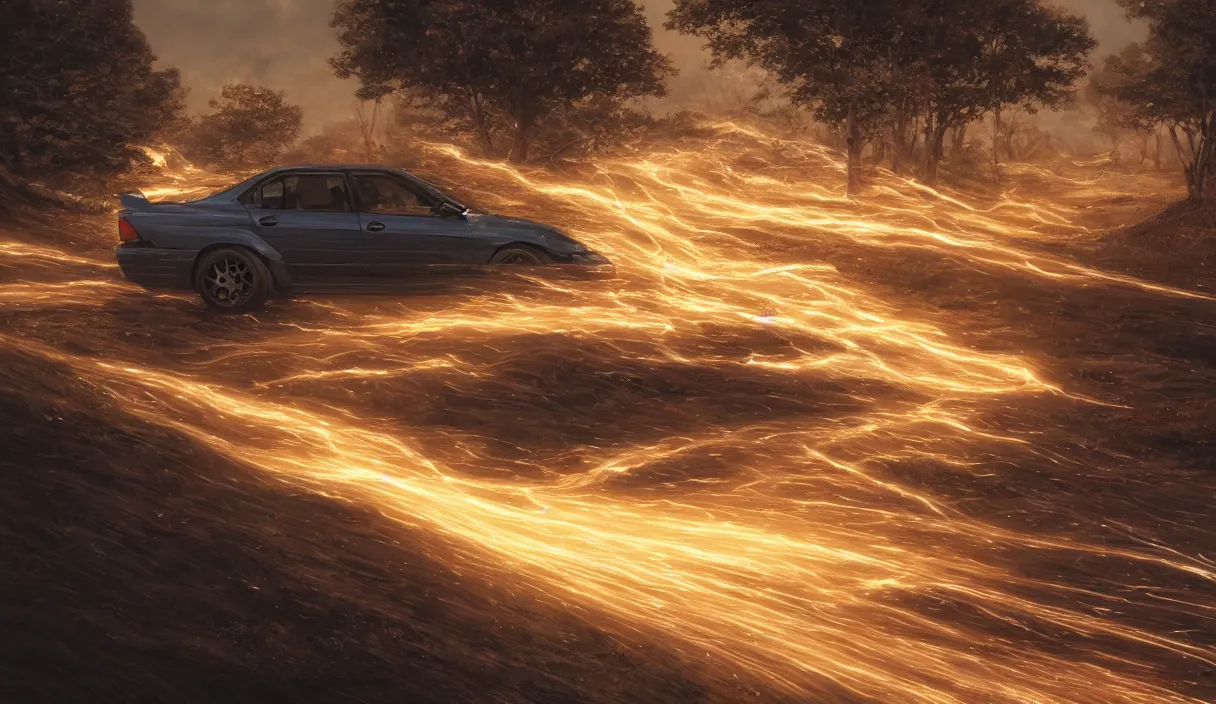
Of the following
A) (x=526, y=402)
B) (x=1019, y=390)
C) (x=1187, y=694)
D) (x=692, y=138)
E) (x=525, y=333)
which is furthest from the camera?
(x=692, y=138)

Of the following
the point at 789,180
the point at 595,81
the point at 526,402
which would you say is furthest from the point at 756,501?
the point at 789,180

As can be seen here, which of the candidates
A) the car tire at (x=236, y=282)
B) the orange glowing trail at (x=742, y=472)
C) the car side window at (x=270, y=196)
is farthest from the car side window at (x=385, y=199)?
the car tire at (x=236, y=282)

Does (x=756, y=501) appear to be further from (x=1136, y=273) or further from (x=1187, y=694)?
(x=1136, y=273)

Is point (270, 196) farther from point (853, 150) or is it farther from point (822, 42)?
point (853, 150)

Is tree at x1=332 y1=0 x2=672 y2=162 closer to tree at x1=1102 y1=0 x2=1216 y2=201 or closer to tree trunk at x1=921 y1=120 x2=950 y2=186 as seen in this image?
tree trunk at x1=921 y1=120 x2=950 y2=186

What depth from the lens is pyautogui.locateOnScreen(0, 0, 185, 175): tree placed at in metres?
27.8

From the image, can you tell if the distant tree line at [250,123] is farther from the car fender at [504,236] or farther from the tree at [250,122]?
the car fender at [504,236]

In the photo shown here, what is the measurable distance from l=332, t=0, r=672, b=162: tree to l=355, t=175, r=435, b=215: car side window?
21753mm

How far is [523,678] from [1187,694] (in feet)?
11.6

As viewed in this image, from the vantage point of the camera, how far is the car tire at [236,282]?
13.1 meters

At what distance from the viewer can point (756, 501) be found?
8.70 metres

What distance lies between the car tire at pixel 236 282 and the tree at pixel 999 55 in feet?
87.0

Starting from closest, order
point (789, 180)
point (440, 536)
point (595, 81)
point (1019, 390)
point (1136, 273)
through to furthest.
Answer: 1. point (440, 536)
2. point (1019, 390)
3. point (1136, 273)
4. point (595, 81)
5. point (789, 180)

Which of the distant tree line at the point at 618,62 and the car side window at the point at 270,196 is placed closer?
the car side window at the point at 270,196
